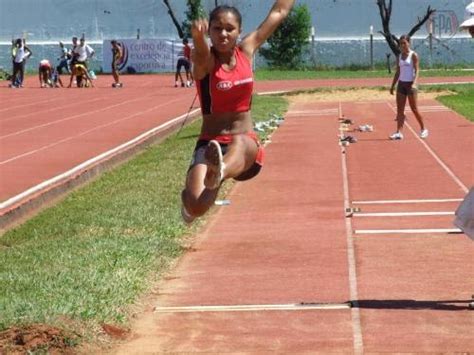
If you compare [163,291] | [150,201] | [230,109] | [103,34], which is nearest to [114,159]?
[150,201]

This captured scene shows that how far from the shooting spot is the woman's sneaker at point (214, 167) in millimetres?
7613

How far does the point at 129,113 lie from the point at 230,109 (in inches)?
861

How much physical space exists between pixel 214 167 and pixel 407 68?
1424 centimetres

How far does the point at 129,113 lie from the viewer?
29906mm

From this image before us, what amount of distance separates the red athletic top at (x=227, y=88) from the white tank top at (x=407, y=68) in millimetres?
13395

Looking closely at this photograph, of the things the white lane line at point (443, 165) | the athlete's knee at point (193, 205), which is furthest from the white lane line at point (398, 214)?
the athlete's knee at point (193, 205)

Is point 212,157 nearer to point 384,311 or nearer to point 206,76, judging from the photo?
point 206,76

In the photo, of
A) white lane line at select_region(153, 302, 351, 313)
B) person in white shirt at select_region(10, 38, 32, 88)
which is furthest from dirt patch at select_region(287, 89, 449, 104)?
white lane line at select_region(153, 302, 351, 313)

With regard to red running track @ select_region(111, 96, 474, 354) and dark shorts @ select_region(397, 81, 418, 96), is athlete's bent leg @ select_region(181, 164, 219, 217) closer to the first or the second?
red running track @ select_region(111, 96, 474, 354)

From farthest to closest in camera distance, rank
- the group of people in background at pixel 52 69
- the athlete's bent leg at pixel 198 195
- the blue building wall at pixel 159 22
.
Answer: the blue building wall at pixel 159 22, the group of people in background at pixel 52 69, the athlete's bent leg at pixel 198 195

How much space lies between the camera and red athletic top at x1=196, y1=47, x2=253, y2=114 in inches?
318

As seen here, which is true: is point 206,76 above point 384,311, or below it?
above

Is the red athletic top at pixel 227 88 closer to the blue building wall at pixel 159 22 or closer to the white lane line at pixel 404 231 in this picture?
the white lane line at pixel 404 231

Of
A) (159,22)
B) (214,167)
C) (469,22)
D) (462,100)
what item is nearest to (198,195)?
(214,167)
